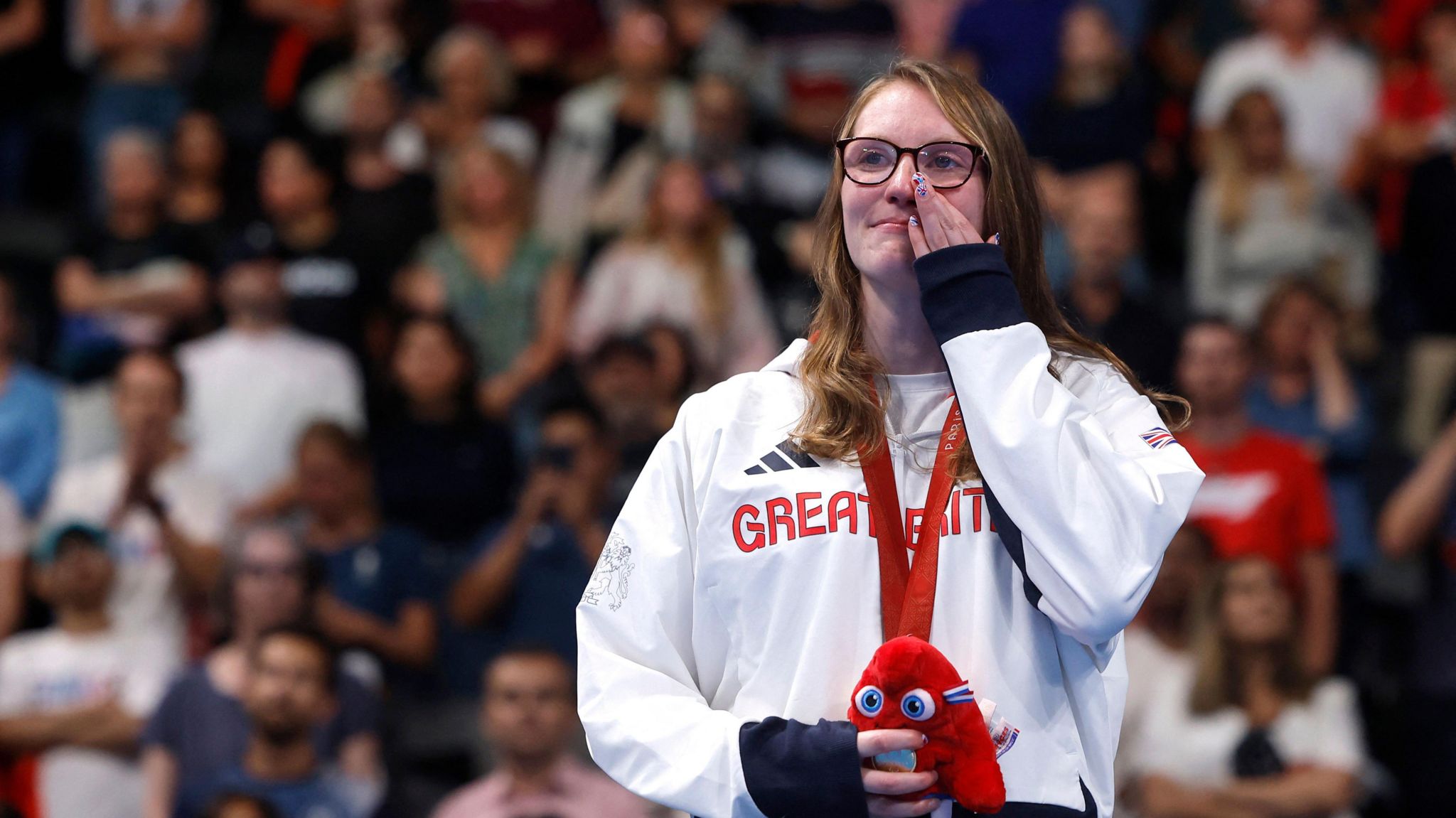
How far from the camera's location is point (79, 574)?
6695 mm

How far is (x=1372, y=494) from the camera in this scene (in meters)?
6.98

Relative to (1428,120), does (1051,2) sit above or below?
above

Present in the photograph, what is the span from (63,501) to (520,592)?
2.00 meters

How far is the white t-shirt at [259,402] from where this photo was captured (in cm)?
750

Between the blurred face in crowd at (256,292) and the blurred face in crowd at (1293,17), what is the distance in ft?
16.3

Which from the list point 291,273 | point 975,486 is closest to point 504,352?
point 291,273

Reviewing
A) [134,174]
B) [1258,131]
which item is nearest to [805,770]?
[1258,131]

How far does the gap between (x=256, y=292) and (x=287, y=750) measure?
8.23 feet

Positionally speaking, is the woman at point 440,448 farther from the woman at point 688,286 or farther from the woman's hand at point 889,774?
the woman's hand at point 889,774

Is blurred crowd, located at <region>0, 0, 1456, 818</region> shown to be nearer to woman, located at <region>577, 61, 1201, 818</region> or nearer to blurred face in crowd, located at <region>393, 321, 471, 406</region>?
blurred face in crowd, located at <region>393, 321, 471, 406</region>

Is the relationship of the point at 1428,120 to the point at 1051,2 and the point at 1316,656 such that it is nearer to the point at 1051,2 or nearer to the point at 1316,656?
the point at 1051,2

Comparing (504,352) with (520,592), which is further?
(504,352)

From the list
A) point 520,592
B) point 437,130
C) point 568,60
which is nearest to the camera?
point 520,592

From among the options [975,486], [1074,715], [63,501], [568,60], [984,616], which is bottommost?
[63,501]
